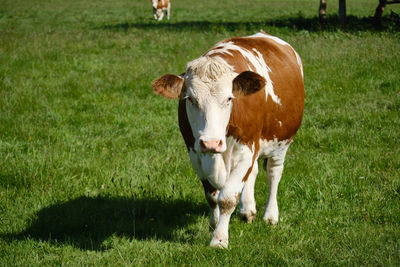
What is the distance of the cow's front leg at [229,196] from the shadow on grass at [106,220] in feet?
1.59

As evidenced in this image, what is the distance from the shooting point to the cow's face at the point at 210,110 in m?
2.96

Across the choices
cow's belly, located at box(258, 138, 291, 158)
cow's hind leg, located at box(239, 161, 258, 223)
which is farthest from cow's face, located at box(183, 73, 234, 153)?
cow's hind leg, located at box(239, 161, 258, 223)

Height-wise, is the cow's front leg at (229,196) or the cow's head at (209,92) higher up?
the cow's head at (209,92)

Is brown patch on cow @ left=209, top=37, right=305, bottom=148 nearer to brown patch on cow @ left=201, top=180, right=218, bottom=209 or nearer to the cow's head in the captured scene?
the cow's head

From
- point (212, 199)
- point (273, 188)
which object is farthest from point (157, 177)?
point (273, 188)

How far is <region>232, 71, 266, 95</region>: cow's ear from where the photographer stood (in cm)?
317

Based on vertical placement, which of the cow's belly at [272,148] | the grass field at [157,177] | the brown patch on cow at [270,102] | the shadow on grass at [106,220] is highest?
the brown patch on cow at [270,102]

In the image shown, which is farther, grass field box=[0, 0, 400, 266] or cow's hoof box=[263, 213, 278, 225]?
cow's hoof box=[263, 213, 278, 225]

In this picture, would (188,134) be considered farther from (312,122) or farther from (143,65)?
(143,65)

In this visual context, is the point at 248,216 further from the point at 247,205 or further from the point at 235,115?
Answer: the point at 235,115

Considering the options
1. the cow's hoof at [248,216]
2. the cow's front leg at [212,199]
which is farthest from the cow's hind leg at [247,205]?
the cow's front leg at [212,199]

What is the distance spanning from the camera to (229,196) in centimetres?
339

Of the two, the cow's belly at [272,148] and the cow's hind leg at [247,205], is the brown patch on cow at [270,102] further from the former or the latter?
the cow's hind leg at [247,205]

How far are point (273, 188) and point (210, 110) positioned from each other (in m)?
1.51
